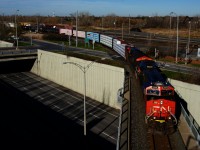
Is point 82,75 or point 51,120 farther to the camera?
point 82,75

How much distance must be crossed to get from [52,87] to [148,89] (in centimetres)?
4922

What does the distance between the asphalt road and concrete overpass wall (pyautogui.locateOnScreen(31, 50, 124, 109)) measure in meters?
1.92

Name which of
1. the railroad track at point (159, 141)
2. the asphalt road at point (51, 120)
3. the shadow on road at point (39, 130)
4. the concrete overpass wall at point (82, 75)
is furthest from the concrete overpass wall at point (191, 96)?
the railroad track at point (159, 141)

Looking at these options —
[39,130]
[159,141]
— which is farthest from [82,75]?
[159,141]

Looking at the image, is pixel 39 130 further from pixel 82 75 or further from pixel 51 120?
pixel 82 75

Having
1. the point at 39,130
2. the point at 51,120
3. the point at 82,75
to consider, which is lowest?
the point at 39,130

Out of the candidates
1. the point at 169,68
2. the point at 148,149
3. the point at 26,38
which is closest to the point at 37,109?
the point at 169,68

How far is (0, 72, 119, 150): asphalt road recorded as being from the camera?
41438 mm

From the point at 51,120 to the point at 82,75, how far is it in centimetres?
1918

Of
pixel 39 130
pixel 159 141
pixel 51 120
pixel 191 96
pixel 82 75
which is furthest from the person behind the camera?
pixel 82 75

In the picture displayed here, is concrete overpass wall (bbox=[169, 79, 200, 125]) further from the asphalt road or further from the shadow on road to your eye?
the shadow on road

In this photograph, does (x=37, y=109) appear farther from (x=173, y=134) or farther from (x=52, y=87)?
(x=173, y=134)

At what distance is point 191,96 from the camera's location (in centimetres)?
4003

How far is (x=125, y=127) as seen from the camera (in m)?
26.1
